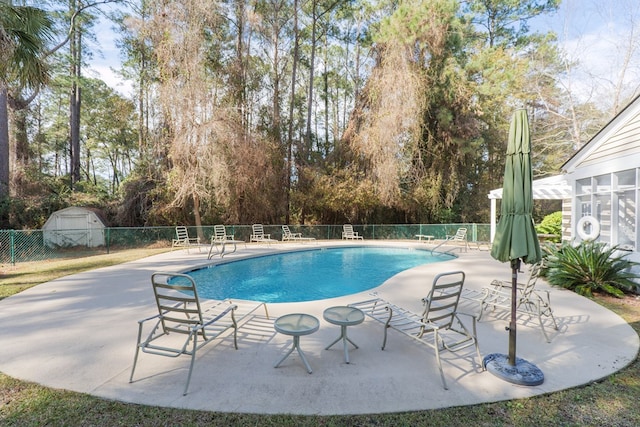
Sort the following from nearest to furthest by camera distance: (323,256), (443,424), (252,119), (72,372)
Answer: (443,424) → (72,372) → (323,256) → (252,119)

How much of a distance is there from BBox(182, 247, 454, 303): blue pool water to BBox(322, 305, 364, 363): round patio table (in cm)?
313

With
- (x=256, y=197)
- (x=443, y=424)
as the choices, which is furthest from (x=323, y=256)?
(x=443, y=424)

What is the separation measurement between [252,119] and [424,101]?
29.2ft

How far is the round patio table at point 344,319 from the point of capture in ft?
9.77

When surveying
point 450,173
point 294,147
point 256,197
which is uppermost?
point 294,147

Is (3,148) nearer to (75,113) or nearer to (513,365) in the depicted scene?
(75,113)

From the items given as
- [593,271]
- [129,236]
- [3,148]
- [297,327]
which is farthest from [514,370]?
[3,148]

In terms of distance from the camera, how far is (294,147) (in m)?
16.9

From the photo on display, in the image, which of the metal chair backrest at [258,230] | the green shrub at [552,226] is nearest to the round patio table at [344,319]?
the metal chair backrest at [258,230]

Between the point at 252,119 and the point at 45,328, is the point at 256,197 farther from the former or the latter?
the point at 45,328

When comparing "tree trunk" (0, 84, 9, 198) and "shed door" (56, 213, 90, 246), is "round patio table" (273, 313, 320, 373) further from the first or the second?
"tree trunk" (0, 84, 9, 198)

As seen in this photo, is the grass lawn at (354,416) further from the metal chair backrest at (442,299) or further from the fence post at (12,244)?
the fence post at (12,244)

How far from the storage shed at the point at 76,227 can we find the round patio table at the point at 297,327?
1174 centimetres

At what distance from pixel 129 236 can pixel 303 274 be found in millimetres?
7862
